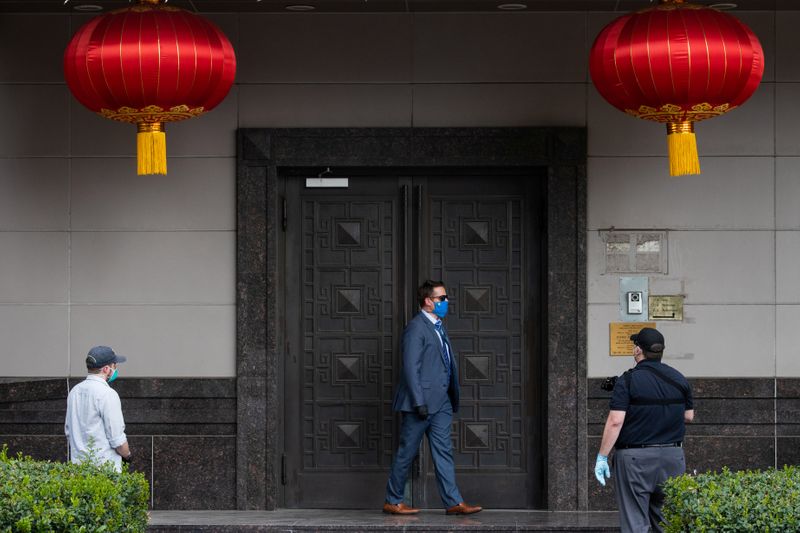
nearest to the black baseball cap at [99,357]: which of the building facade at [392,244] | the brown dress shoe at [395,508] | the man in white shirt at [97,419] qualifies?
the man in white shirt at [97,419]

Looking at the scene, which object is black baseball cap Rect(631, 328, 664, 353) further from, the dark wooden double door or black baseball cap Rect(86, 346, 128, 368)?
black baseball cap Rect(86, 346, 128, 368)

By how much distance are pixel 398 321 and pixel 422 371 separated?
0.75 meters

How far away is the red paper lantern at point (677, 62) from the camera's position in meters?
8.98

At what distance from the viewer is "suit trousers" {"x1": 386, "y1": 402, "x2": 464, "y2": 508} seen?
1096cm

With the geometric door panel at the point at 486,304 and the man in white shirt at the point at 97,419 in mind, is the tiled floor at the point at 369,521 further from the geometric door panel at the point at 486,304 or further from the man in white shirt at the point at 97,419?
the man in white shirt at the point at 97,419

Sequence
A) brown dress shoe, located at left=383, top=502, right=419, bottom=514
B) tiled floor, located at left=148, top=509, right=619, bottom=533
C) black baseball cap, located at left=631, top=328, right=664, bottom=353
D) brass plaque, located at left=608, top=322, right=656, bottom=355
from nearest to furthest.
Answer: black baseball cap, located at left=631, top=328, right=664, bottom=353 → tiled floor, located at left=148, top=509, right=619, bottom=533 → brown dress shoe, located at left=383, top=502, right=419, bottom=514 → brass plaque, located at left=608, top=322, right=656, bottom=355

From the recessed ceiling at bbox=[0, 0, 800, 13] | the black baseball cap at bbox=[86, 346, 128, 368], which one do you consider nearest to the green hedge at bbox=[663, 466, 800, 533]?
the black baseball cap at bbox=[86, 346, 128, 368]

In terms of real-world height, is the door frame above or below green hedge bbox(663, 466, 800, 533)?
above

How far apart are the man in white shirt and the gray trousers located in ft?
10.9

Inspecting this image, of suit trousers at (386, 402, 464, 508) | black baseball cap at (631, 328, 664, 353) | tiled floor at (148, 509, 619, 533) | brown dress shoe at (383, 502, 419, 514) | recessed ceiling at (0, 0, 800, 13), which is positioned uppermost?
recessed ceiling at (0, 0, 800, 13)

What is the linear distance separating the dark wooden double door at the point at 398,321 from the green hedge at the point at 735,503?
402 cm

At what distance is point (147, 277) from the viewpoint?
37.8 feet

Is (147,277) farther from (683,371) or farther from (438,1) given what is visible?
(683,371)

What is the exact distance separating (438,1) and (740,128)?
270 cm
